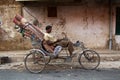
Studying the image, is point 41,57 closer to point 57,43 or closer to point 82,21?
point 57,43

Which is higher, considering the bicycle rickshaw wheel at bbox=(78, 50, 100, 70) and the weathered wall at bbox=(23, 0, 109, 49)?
the weathered wall at bbox=(23, 0, 109, 49)

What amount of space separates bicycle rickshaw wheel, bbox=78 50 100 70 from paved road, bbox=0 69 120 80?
1.09ft

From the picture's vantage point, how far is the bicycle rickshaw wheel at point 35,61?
1197 centimetres

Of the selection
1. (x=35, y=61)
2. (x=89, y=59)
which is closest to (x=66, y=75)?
(x=35, y=61)

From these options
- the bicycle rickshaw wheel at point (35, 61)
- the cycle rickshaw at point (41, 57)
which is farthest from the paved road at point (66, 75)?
the cycle rickshaw at point (41, 57)

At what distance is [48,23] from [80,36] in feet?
5.36

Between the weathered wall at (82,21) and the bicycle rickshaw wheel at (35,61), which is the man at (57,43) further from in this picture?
the weathered wall at (82,21)

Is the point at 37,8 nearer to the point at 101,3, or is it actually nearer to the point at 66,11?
the point at 66,11

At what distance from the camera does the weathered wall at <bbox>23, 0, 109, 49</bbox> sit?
1645cm

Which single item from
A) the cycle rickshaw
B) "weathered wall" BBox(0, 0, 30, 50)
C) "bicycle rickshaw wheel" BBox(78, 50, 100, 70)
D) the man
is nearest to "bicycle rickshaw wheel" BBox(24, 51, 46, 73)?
the cycle rickshaw

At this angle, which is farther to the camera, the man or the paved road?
the man

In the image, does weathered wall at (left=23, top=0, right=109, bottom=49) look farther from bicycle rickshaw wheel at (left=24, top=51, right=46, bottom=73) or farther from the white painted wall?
bicycle rickshaw wheel at (left=24, top=51, right=46, bottom=73)

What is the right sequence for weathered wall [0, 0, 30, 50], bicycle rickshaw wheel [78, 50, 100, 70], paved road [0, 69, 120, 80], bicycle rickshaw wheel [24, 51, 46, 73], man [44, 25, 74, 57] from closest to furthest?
paved road [0, 69, 120, 80], bicycle rickshaw wheel [24, 51, 46, 73], man [44, 25, 74, 57], bicycle rickshaw wheel [78, 50, 100, 70], weathered wall [0, 0, 30, 50]

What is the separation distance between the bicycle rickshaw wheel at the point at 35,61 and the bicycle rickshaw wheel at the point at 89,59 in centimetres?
134
